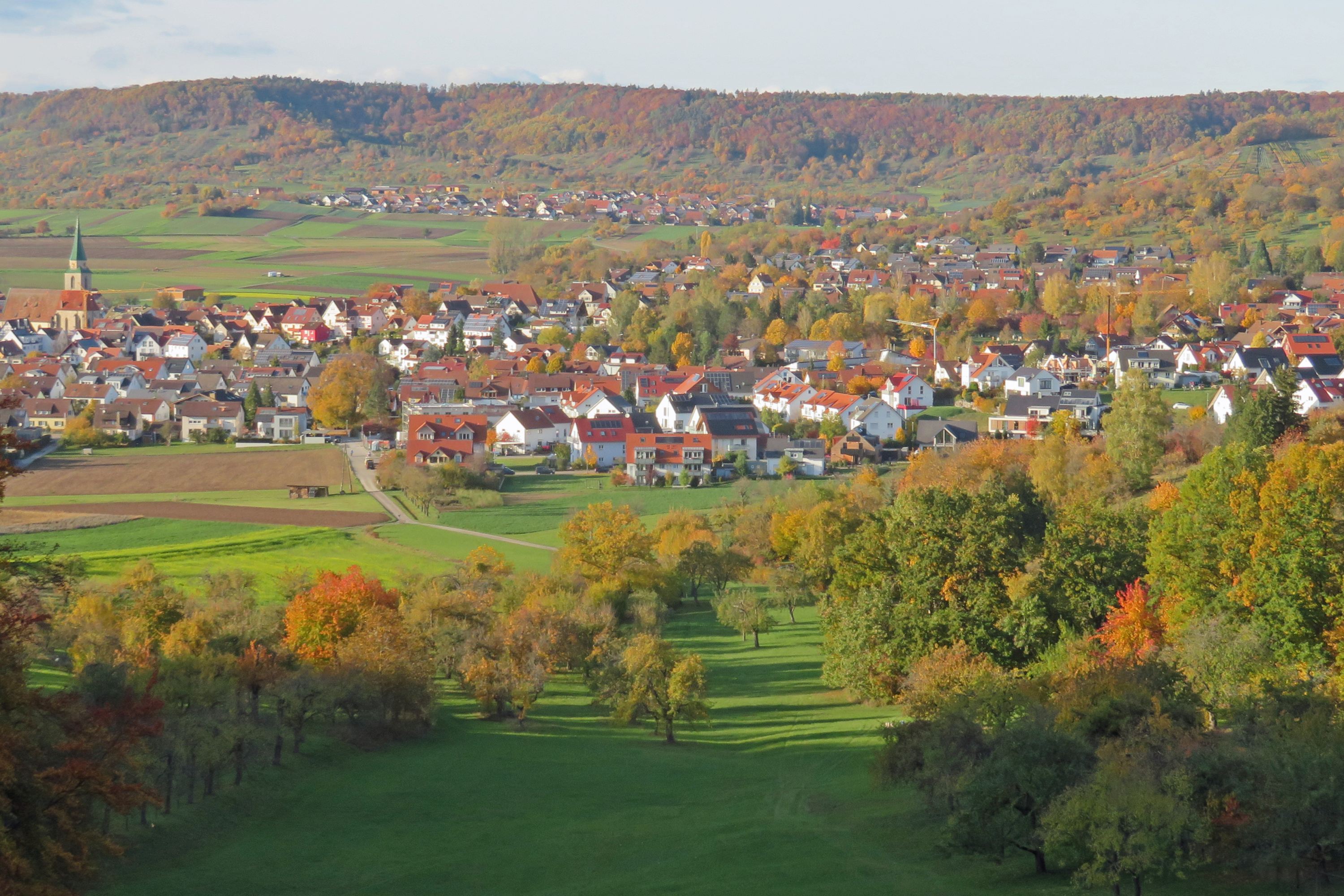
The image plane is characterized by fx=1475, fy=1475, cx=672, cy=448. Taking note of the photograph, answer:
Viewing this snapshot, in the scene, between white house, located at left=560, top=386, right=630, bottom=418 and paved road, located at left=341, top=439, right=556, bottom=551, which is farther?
white house, located at left=560, top=386, right=630, bottom=418

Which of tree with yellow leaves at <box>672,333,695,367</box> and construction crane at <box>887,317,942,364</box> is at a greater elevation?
construction crane at <box>887,317,942,364</box>

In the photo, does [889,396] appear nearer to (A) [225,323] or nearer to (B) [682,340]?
(B) [682,340]

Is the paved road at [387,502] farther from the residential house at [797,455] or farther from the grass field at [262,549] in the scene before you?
the residential house at [797,455]

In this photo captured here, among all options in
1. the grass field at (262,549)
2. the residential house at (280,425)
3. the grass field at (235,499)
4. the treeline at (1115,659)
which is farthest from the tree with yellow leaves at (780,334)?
the treeline at (1115,659)

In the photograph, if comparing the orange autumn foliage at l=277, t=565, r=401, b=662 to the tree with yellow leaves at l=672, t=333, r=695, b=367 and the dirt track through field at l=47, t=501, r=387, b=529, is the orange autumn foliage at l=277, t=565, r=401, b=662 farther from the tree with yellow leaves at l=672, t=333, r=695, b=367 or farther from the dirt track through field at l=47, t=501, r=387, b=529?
the tree with yellow leaves at l=672, t=333, r=695, b=367

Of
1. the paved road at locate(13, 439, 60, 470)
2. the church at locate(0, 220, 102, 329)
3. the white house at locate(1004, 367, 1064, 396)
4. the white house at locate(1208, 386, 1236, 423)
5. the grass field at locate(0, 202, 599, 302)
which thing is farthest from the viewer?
the grass field at locate(0, 202, 599, 302)

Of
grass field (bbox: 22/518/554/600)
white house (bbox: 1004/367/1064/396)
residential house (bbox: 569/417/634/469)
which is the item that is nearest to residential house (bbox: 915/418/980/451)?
white house (bbox: 1004/367/1064/396)

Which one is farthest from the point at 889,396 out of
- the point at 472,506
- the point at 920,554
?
the point at 920,554

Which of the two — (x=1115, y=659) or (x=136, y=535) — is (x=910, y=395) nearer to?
(x=136, y=535)
